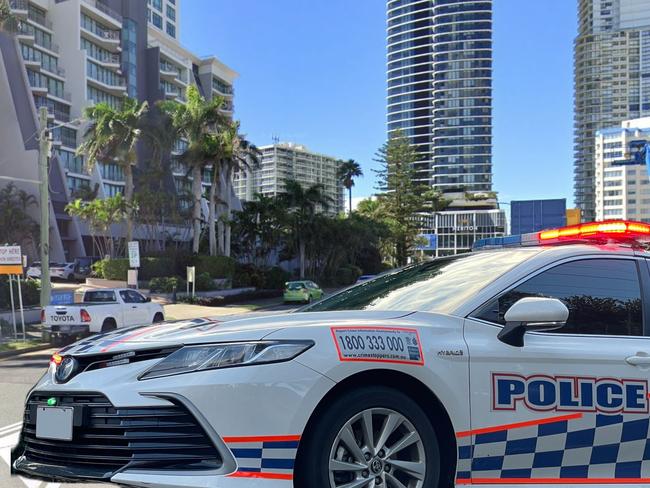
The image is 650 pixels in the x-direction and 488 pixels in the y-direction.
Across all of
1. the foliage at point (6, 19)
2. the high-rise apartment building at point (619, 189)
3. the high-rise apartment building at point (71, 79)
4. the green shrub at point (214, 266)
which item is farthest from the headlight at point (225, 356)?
the high-rise apartment building at point (619, 189)

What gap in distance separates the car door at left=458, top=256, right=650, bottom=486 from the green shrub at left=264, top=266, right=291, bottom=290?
40.0 metres

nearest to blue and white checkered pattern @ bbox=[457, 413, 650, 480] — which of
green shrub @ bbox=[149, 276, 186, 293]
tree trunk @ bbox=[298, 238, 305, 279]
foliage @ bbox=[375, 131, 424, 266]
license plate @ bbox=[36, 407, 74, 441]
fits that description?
license plate @ bbox=[36, 407, 74, 441]

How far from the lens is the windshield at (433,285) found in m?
3.16

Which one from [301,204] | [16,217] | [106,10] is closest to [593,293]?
[301,204]

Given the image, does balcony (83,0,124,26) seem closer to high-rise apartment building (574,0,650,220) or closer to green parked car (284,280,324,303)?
green parked car (284,280,324,303)

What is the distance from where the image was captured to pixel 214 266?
1499 inches

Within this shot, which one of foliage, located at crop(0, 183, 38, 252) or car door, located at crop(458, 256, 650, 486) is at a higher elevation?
foliage, located at crop(0, 183, 38, 252)

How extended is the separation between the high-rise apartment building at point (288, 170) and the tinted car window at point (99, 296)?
115 metres

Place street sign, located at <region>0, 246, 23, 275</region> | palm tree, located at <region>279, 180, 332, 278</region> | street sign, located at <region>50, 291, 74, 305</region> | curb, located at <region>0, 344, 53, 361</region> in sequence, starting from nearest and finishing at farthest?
curb, located at <region>0, 344, 53, 361</region> → street sign, located at <region>0, 246, 23, 275</region> → street sign, located at <region>50, 291, 74, 305</region> → palm tree, located at <region>279, 180, 332, 278</region>

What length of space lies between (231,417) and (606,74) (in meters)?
105

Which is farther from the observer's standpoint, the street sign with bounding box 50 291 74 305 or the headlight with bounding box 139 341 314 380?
the street sign with bounding box 50 291 74 305

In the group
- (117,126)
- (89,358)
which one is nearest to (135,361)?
(89,358)

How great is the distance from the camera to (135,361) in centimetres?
274

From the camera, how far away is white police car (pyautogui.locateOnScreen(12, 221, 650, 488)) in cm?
253
